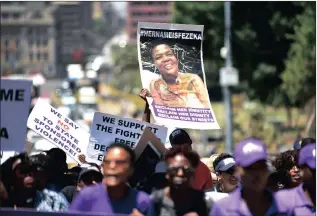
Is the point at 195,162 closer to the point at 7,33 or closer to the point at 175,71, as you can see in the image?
the point at 175,71

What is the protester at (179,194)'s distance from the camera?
23.1 feet

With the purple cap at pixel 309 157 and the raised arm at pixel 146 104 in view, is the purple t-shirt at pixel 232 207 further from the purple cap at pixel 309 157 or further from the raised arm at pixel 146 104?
the raised arm at pixel 146 104

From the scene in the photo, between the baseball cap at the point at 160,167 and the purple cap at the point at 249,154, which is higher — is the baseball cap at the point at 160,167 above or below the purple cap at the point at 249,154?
below

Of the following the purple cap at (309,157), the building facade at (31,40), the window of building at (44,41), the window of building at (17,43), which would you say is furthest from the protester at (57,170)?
the window of building at (44,41)

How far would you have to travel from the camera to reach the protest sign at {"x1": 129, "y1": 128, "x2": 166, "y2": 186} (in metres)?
7.95

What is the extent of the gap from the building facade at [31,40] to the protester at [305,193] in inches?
5170

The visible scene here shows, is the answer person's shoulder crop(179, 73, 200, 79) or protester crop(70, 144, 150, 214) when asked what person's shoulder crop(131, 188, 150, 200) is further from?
person's shoulder crop(179, 73, 200, 79)

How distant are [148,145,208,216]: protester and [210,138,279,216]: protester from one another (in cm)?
23

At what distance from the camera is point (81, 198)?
23.6 feet

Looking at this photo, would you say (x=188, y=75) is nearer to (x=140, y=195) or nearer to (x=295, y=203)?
(x=140, y=195)

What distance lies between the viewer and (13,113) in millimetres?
7879

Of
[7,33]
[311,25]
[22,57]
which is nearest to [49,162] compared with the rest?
[311,25]

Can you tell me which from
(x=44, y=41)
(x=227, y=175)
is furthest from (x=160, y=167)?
(x=44, y=41)

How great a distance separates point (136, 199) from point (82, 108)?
6326 centimetres
